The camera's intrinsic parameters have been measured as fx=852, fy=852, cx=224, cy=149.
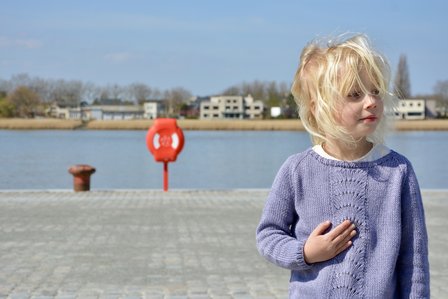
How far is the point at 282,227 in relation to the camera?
8.46 feet

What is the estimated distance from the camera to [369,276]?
242cm

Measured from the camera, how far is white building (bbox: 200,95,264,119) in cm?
14700

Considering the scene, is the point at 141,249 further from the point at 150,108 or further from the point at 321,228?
the point at 150,108

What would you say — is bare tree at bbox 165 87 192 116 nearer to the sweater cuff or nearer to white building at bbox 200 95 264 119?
white building at bbox 200 95 264 119

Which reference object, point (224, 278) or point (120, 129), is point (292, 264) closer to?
point (224, 278)

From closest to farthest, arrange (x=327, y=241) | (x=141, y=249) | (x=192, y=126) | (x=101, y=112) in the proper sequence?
(x=327, y=241) → (x=141, y=249) → (x=192, y=126) → (x=101, y=112)

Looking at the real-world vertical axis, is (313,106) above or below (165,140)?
above

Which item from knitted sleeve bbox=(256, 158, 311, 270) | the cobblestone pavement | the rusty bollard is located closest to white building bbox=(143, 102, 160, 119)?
the rusty bollard

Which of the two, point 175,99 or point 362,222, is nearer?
point 362,222

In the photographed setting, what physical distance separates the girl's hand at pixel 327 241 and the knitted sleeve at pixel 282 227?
0.04 meters

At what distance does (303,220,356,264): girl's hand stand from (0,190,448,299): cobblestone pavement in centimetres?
398

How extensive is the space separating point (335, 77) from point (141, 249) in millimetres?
6419

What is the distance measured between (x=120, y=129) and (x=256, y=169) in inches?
2582

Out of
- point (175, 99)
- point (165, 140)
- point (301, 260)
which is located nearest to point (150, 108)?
point (175, 99)
